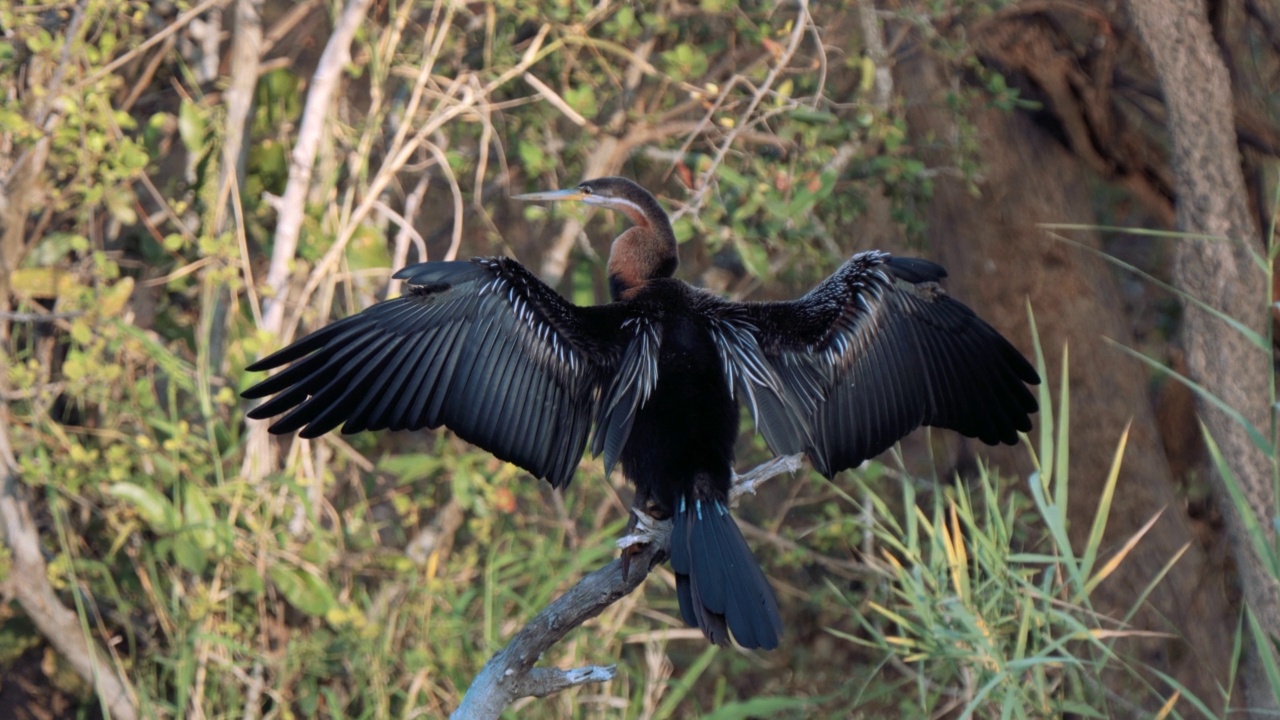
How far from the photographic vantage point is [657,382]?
2.77 meters

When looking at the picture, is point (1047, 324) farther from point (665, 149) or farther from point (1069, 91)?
point (665, 149)

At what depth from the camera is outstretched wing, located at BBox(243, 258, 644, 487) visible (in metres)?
2.60

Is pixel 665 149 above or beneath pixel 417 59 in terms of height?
beneath

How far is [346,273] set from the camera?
4.13m

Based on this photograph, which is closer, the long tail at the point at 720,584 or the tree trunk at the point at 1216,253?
the long tail at the point at 720,584

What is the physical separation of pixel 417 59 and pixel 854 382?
1.99m

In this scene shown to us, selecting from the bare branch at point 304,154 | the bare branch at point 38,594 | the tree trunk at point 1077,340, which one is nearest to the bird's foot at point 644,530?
the bare branch at point 304,154

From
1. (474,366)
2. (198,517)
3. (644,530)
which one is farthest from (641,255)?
(198,517)

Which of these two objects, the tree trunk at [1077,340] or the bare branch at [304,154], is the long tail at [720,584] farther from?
the tree trunk at [1077,340]

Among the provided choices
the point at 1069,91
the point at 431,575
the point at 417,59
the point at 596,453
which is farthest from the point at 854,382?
the point at 1069,91

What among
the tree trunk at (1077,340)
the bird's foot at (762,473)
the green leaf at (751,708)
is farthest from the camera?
Answer: the tree trunk at (1077,340)

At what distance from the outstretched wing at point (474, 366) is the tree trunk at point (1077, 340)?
239 centimetres

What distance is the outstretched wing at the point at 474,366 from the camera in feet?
8.53

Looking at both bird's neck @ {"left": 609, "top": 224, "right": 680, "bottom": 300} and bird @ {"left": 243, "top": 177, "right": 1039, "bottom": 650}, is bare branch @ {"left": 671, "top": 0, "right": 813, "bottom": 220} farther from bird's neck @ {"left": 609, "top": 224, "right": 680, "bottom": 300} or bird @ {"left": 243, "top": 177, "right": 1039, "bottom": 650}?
bird @ {"left": 243, "top": 177, "right": 1039, "bottom": 650}
